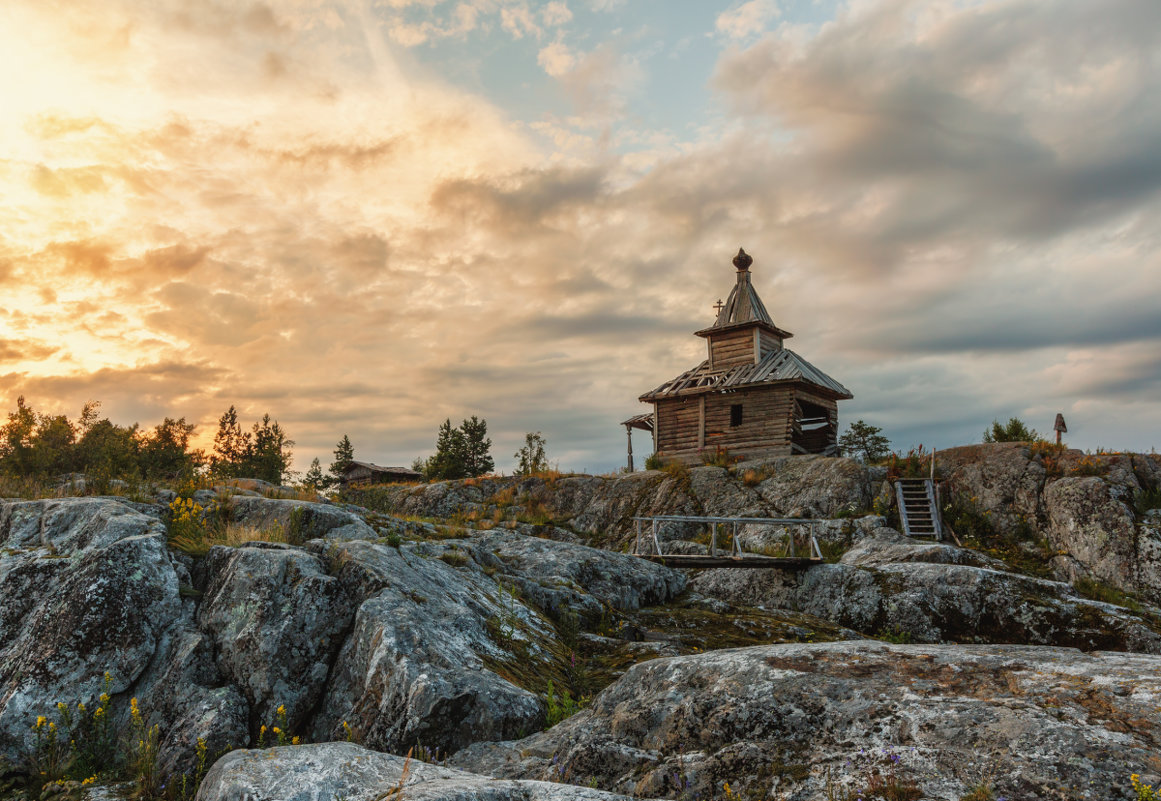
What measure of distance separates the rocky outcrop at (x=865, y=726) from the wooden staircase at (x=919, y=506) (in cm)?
2038

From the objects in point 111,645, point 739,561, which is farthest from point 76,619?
point 739,561

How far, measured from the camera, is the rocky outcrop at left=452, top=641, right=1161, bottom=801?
397cm

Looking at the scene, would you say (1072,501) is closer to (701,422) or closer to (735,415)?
(735,415)

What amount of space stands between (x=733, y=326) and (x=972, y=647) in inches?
Answer: 1229

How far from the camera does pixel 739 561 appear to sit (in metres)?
16.8

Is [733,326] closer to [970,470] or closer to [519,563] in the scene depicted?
[970,470]

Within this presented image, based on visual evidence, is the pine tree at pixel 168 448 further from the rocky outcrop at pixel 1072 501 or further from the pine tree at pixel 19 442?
the rocky outcrop at pixel 1072 501

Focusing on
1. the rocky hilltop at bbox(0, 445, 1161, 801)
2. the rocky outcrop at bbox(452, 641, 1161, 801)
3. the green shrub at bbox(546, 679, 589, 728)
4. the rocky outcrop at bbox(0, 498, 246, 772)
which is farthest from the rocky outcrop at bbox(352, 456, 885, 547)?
the rocky outcrop at bbox(452, 641, 1161, 801)

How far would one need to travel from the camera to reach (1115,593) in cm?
1917

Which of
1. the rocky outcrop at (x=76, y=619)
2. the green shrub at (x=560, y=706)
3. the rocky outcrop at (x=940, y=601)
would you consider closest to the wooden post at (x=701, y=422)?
the rocky outcrop at (x=940, y=601)

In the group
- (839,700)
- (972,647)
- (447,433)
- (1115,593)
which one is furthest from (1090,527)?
(447,433)

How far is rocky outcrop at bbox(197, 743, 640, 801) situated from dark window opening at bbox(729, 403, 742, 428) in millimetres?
30851

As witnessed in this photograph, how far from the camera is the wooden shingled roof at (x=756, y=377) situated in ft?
108

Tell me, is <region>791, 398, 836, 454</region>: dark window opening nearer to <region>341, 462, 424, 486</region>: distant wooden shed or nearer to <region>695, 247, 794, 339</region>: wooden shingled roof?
<region>695, 247, 794, 339</region>: wooden shingled roof
